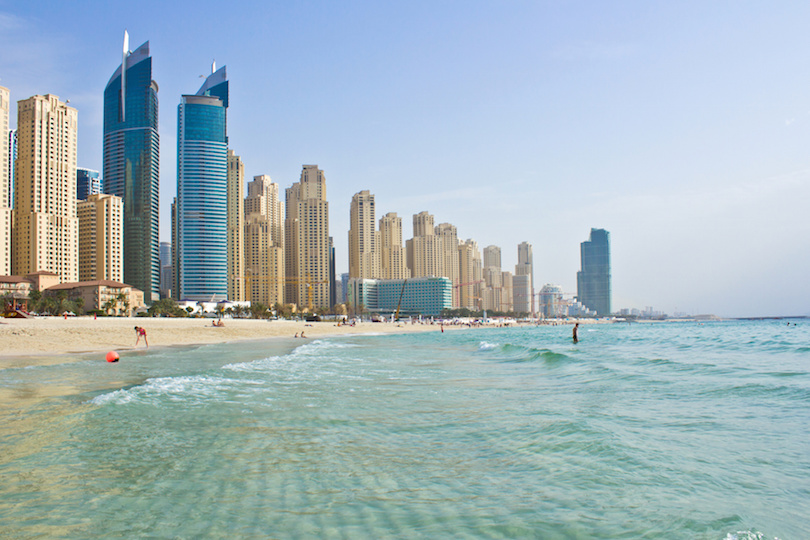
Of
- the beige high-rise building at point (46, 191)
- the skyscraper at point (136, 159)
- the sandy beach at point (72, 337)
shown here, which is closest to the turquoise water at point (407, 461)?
the sandy beach at point (72, 337)

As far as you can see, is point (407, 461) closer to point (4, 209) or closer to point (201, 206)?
point (4, 209)

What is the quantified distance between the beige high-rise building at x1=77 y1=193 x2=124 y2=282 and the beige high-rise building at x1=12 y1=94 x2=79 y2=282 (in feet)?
27.1

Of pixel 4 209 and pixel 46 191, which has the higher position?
pixel 46 191

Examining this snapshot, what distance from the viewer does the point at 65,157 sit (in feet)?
477

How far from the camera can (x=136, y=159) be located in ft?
589

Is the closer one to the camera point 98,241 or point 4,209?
point 4,209

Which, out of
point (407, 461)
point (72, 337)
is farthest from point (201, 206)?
point (407, 461)

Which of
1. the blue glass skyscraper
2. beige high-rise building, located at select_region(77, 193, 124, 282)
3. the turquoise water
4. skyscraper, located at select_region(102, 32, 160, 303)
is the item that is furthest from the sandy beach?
skyscraper, located at select_region(102, 32, 160, 303)

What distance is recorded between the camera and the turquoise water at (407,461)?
18.8 feet

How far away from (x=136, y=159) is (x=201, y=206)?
33365 mm

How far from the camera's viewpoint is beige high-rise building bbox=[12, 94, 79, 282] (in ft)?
434

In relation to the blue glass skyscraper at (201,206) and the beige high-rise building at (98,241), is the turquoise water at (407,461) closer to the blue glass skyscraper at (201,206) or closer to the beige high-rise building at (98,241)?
the beige high-rise building at (98,241)

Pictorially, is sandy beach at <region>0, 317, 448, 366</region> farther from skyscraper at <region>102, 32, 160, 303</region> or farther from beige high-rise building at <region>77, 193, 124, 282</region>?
skyscraper at <region>102, 32, 160, 303</region>

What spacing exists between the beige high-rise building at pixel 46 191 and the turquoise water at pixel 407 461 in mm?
143219
